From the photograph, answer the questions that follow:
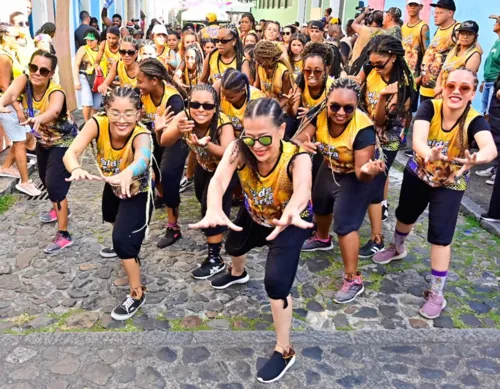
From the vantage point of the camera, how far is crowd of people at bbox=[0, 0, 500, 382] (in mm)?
3188

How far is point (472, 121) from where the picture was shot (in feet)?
12.0

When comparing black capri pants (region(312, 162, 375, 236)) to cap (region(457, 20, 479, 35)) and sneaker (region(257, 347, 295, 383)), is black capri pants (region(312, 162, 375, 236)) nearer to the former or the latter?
sneaker (region(257, 347, 295, 383))

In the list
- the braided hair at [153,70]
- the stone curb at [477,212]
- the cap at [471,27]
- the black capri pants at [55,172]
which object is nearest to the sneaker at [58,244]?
the black capri pants at [55,172]

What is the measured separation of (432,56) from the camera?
25.0 ft

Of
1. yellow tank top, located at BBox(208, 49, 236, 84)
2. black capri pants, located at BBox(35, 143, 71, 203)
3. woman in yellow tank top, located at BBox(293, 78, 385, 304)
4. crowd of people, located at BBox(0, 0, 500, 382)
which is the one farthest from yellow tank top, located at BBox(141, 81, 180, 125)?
woman in yellow tank top, located at BBox(293, 78, 385, 304)

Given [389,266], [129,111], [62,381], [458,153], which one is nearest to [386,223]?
[389,266]

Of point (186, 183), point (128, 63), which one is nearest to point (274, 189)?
point (128, 63)

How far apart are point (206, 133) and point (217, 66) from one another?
227 cm

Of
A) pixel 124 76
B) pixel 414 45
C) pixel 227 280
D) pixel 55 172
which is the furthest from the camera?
pixel 414 45

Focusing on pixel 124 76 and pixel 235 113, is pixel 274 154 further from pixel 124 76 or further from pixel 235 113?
pixel 124 76

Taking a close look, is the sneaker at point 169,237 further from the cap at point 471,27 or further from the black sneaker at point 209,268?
the cap at point 471,27

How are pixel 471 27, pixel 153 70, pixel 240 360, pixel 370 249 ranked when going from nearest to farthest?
1. pixel 240 360
2. pixel 153 70
3. pixel 370 249
4. pixel 471 27

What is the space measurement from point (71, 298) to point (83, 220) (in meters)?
1.75

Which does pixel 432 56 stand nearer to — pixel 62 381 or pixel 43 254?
pixel 43 254
